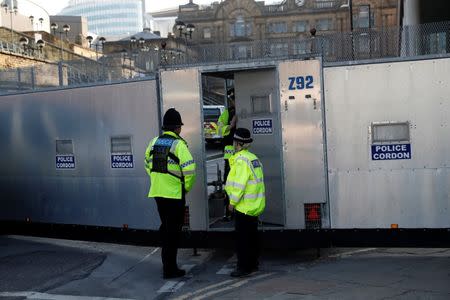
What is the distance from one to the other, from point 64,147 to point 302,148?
4.21 m

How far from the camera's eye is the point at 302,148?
8.42m

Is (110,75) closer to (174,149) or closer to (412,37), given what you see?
(174,149)

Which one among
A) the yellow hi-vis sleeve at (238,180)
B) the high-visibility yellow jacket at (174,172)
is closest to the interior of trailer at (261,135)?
the high-visibility yellow jacket at (174,172)

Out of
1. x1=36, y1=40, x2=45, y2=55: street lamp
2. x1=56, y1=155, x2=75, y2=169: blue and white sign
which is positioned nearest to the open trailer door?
x1=56, y1=155, x2=75, y2=169: blue and white sign

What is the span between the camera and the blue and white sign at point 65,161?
10.2 m

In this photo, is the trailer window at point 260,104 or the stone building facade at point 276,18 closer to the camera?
the trailer window at point 260,104

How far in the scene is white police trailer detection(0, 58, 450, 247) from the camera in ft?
26.3

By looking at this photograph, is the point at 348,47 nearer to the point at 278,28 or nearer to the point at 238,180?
the point at 238,180

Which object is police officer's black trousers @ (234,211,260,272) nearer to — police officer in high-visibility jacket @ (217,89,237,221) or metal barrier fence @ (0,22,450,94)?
police officer in high-visibility jacket @ (217,89,237,221)

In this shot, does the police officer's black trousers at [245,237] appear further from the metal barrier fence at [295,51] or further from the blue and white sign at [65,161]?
the blue and white sign at [65,161]

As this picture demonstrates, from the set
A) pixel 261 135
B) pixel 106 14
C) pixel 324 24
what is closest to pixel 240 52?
pixel 261 135

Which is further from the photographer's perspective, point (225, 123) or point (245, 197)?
point (225, 123)

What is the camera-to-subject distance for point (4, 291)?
307 inches

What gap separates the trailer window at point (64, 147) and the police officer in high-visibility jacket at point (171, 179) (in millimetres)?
2530
